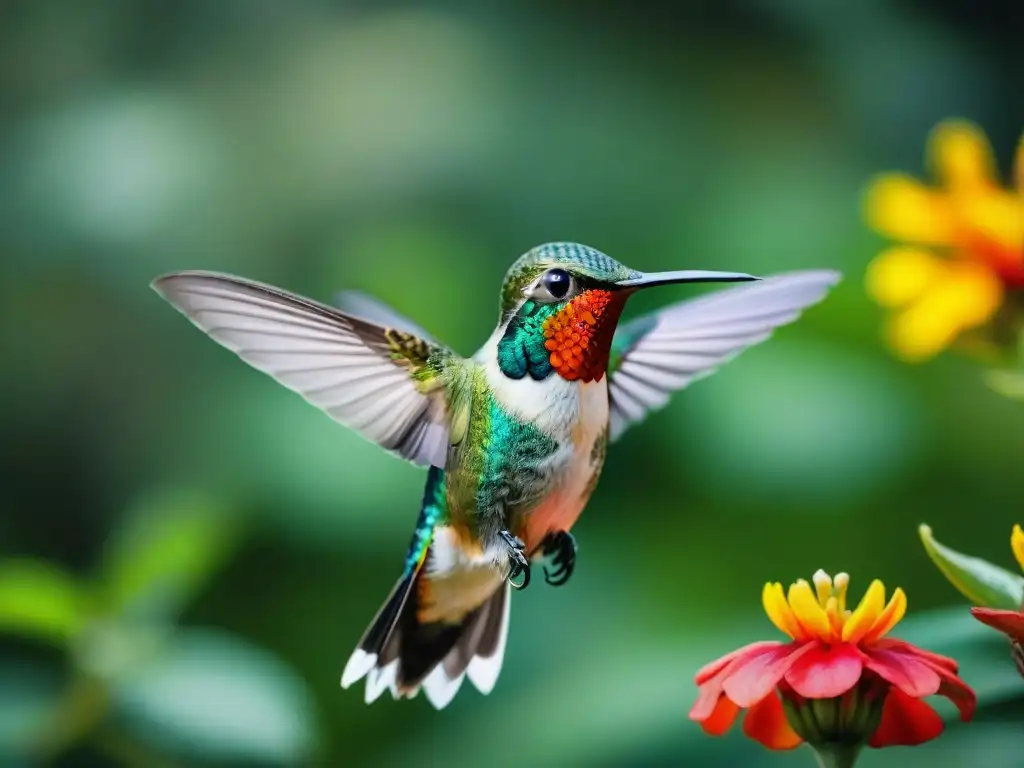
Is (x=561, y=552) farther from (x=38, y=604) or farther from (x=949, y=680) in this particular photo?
(x=38, y=604)

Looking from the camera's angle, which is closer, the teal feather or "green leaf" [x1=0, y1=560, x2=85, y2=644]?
the teal feather

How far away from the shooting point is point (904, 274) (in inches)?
53.7

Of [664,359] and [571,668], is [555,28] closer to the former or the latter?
[571,668]

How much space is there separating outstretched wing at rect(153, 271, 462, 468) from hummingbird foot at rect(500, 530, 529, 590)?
0.25 ft

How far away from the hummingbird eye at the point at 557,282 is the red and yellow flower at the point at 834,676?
0.72 ft

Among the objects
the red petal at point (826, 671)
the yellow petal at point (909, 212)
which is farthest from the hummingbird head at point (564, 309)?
the yellow petal at point (909, 212)

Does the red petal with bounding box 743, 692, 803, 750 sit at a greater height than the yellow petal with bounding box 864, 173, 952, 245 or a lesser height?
lesser

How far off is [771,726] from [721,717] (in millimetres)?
66

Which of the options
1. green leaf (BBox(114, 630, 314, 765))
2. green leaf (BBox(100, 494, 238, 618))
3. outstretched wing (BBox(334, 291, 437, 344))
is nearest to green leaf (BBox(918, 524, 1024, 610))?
outstretched wing (BBox(334, 291, 437, 344))

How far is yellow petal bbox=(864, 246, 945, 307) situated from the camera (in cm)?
134

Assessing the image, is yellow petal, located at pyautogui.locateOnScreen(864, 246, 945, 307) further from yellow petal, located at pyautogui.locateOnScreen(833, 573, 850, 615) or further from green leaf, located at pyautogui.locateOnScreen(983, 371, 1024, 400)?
yellow petal, located at pyautogui.locateOnScreen(833, 573, 850, 615)

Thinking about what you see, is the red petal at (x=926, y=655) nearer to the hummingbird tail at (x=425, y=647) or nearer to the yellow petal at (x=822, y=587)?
the yellow petal at (x=822, y=587)

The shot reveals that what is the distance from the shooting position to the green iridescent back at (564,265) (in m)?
0.76

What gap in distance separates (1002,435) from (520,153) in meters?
1.03
